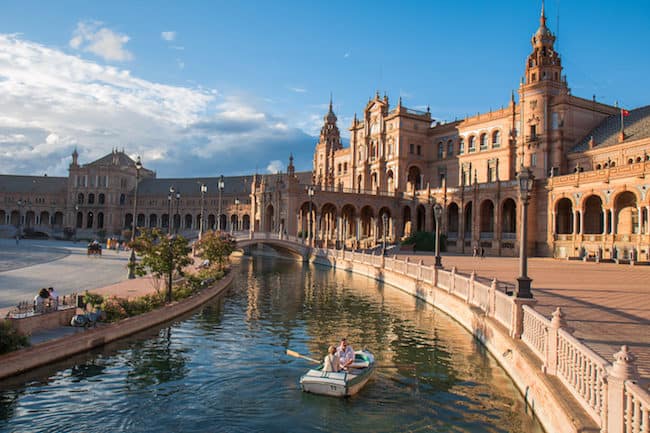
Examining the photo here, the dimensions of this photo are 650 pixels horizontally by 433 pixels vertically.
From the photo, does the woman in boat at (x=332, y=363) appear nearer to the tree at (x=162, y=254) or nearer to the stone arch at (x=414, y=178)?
the tree at (x=162, y=254)

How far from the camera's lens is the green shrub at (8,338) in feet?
41.1

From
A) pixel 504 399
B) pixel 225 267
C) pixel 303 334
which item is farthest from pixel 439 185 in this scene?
pixel 504 399

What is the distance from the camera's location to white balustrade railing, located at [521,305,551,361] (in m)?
11.0

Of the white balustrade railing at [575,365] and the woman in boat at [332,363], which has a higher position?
the white balustrade railing at [575,365]

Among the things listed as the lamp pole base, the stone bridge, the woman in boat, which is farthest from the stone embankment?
the stone bridge

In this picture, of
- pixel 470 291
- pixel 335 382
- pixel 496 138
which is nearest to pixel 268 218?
pixel 496 138

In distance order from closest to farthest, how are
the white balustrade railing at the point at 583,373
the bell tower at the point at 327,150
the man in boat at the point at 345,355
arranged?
the white balustrade railing at the point at 583,373 < the man in boat at the point at 345,355 < the bell tower at the point at 327,150

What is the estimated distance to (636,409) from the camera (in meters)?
5.84

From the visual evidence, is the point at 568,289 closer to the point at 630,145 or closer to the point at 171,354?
the point at 171,354

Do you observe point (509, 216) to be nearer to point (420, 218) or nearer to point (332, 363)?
point (420, 218)

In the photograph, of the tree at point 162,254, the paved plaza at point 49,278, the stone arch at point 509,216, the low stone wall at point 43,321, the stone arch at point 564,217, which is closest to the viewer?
the low stone wall at point 43,321

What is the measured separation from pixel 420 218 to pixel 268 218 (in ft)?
71.2

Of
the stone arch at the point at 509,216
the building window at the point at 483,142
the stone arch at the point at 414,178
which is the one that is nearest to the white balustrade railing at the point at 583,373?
the stone arch at the point at 509,216

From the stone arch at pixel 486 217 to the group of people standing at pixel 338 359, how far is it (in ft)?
172
